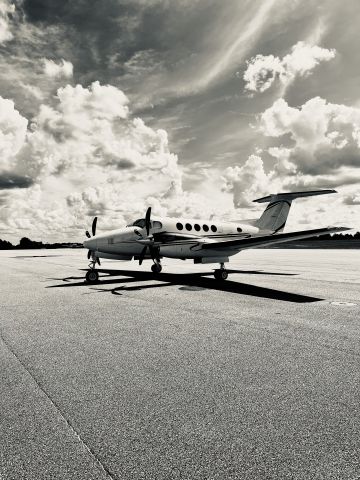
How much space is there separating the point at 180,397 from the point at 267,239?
13.7 m

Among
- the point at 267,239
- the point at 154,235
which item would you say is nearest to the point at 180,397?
the point at 267,239

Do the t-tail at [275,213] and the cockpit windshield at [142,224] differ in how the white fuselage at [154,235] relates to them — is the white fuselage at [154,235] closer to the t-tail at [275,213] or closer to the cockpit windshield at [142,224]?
the cockpit windshield at [142,224]

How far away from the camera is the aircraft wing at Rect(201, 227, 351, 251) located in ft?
50.3

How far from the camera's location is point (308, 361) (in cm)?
539

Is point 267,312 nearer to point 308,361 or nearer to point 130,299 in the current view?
point 308,361

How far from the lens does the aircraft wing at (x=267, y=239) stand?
15330mm

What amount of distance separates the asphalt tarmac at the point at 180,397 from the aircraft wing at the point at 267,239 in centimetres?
722

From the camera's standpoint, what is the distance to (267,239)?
55.6 feet

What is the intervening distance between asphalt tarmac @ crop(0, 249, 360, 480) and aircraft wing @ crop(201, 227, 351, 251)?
7219 mm

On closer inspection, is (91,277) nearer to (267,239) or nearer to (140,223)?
(140,223)

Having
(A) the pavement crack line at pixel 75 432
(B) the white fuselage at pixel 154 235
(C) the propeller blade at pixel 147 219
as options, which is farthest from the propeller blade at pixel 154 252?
(A) the pavement crack line at pixel 75 432

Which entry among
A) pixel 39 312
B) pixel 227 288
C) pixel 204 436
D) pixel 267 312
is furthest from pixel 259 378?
pixel 227 288

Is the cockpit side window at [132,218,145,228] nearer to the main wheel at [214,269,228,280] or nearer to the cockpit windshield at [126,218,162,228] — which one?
the cockpit windshield at [126,218,162,228]

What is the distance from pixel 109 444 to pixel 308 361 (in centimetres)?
355
